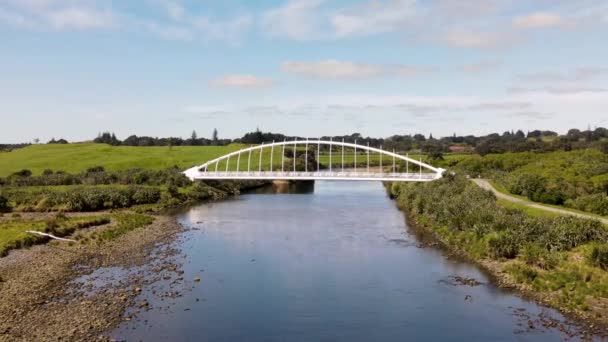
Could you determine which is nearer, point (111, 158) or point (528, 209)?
point (528, 209)

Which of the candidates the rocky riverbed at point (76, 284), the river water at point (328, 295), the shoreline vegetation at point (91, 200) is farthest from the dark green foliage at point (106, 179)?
the rocky riverbed at point (76, 284)

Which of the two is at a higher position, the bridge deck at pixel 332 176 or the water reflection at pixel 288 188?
the bridge deck at pixel 332 176

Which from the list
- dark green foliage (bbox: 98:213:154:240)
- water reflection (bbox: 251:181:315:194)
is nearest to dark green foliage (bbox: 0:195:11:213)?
dark green foliage (bbox: 98:213:154:240)

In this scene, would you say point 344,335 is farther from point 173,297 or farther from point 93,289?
point 93,289

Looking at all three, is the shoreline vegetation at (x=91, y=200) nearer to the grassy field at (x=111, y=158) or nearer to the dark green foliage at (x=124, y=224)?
the dark green foliage at (x=124, y=224)

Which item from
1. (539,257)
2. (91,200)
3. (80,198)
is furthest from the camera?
(91,200)

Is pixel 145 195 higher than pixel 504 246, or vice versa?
pixel 145 195

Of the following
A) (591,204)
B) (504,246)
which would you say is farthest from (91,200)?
(591,204)

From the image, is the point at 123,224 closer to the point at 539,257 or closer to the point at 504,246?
the point at 504,246

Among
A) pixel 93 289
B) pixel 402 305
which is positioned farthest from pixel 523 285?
pixel 93 289
